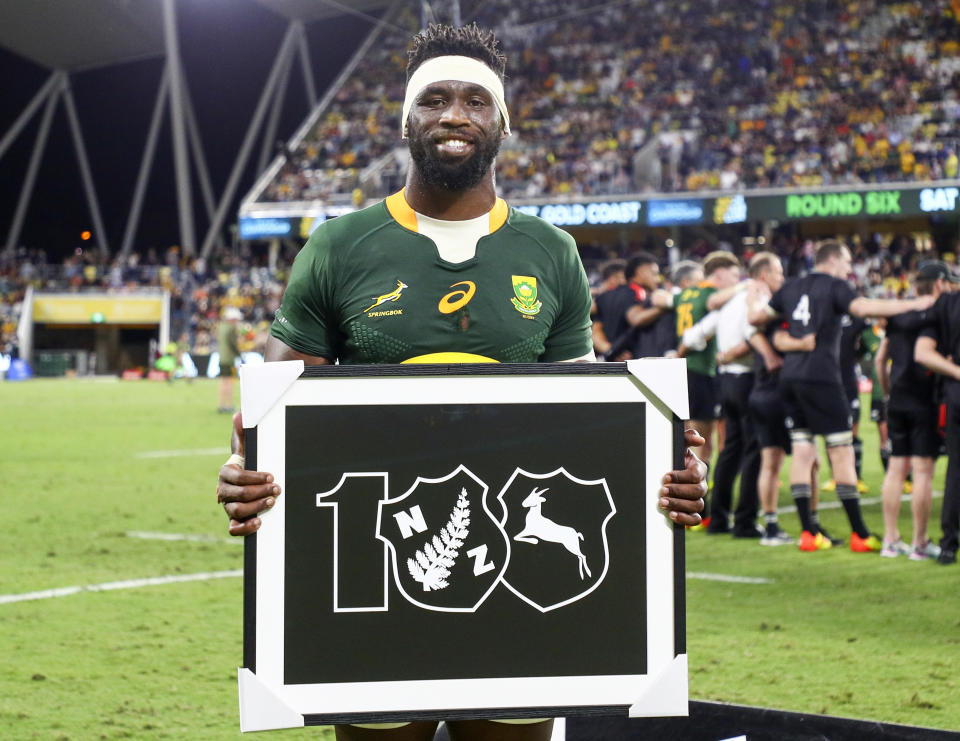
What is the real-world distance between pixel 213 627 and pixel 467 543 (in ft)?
13.3

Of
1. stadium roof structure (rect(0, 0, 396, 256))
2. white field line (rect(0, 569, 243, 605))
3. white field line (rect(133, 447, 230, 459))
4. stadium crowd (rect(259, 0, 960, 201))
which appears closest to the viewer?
white field line (rect(0, 569, 243, 605))

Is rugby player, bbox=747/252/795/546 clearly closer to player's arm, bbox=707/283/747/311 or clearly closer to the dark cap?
player's arm, bbox=707/283/747/311

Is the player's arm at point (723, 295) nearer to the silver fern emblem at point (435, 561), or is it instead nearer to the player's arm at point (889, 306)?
the player's arm at point (889, 306)

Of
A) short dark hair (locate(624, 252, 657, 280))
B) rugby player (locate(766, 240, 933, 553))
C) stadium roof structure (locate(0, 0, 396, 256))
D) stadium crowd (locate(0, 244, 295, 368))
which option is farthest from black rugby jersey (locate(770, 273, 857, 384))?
stadium roof structure (locate(0, 0, 396, 256))

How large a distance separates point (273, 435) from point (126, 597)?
488 cm

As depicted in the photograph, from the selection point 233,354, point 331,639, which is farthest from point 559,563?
point 233,354

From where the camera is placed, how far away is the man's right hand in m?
2.22

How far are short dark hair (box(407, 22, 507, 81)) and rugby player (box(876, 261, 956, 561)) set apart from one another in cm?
563

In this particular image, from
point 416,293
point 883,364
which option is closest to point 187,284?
point 883,364

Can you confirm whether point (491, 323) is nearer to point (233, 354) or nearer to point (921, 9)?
point (233, 354)

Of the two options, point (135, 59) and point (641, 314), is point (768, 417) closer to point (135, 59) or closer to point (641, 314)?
point (641, 314)

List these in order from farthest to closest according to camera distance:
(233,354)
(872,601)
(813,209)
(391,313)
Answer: (813,209) → (233,354) → (872,601) → (391,313)

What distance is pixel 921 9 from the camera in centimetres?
3562

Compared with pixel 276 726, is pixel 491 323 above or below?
above
